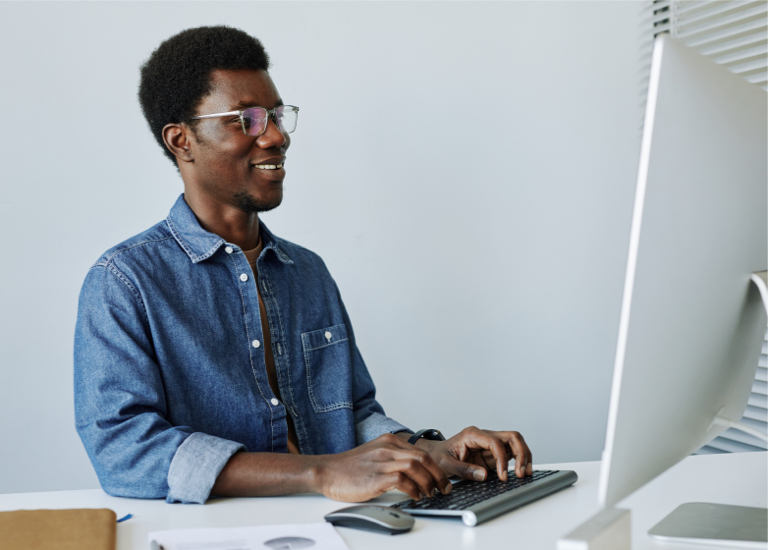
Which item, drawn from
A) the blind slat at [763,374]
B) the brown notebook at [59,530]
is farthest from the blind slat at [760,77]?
the brown notebook at [59,530]

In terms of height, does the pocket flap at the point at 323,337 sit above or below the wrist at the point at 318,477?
above

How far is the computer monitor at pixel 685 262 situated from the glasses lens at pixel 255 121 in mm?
1062

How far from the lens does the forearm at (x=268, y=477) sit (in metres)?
1.10

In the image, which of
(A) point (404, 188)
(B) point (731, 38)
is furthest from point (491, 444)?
(B) point (731, 38)

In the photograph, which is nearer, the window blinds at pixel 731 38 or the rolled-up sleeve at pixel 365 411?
the rolled-up sleeve at pixel 365 411

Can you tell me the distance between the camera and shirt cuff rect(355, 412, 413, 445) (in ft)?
5.18

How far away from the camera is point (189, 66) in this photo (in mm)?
1623

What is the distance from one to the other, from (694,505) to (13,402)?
1868mm

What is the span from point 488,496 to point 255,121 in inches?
38.5

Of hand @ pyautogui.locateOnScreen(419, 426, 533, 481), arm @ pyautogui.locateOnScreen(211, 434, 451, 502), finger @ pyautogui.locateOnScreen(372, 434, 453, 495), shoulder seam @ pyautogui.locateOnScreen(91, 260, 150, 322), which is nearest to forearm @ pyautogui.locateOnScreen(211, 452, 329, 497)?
arm @ pyautogui.locateOnScreen(211, 434, 451, 502)

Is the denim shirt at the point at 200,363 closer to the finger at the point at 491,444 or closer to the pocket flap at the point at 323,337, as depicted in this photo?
the pocket flap at the point at 323,337

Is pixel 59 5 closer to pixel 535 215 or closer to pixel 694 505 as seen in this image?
pixel 535 215

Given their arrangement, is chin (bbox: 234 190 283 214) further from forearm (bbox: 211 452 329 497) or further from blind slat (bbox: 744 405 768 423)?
blind slat (bbox: 744 405 768 423)

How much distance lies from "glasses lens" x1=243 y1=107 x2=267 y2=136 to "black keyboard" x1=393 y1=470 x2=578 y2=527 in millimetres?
890
